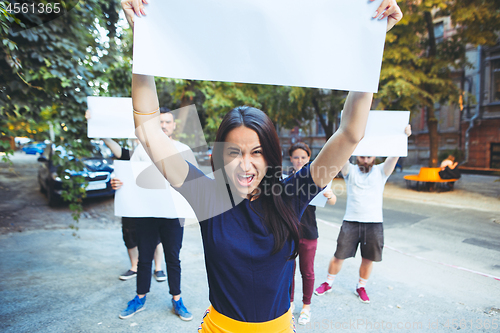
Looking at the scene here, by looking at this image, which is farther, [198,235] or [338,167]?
[198,235]

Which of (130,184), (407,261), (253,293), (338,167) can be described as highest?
(338,167)

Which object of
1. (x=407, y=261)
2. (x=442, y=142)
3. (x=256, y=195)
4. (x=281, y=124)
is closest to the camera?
(x=256, y=195)

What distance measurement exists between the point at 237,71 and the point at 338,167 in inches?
22.1

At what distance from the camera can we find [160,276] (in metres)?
3.82

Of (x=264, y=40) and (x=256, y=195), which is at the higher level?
(x=264, y=40)

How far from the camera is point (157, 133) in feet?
4.02

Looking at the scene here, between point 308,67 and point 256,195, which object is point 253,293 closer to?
point 256,195

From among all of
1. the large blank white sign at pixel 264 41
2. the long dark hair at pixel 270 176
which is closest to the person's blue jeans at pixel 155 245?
the long dark hair at pixel 270 176

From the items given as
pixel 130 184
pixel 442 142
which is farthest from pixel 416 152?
pixel 130 184

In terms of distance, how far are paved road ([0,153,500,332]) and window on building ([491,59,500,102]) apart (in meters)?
6.76

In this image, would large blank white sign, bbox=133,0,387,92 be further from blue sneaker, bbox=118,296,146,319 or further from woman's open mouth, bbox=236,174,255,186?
blue sneaker, bbox=118,296,146,319

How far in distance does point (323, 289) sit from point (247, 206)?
8.71ft

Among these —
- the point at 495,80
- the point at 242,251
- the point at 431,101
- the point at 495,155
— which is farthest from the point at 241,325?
the point at 495,155

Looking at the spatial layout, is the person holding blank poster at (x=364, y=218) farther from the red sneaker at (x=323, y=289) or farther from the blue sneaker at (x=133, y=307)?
the blue sneaker at (x=133, y=307)
